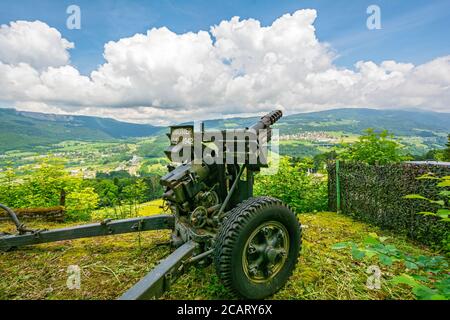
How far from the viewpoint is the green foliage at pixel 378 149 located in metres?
6.89

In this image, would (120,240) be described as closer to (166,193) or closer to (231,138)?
(166,193)

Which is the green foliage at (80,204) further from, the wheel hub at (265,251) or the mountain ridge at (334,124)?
the wheel hub at (265,251)

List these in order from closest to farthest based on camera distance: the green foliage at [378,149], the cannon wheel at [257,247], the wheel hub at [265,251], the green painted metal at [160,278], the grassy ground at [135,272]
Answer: the green painted metal at [160,278] → the cannon wheel at [257,247] → the wheel hub at [265,251] → the grassy ground at [135,272] → the green foliage at [378,149]

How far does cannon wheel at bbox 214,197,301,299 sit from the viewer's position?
232 cm

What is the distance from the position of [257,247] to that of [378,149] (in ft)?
19.9

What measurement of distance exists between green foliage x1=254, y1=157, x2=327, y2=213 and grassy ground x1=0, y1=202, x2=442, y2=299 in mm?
2541

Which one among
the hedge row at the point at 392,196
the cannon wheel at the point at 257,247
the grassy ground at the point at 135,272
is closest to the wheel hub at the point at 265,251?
the cannon wheel at the point at 257,247

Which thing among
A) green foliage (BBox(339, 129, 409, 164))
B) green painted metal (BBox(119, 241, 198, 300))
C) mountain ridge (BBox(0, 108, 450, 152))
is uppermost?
mountain ridge (BBox(0, 108, 450, 152))

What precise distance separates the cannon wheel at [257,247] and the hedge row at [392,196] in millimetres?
3443

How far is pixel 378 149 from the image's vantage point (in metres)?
7.00

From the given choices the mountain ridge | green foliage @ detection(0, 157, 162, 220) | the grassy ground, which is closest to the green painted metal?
the grassy ground

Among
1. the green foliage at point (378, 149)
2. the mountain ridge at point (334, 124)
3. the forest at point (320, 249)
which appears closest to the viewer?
the forest at point (320, 249)

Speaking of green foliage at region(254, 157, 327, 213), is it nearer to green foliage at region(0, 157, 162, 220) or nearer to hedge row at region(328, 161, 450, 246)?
hedge row at region(328, 161, 450, 246)
